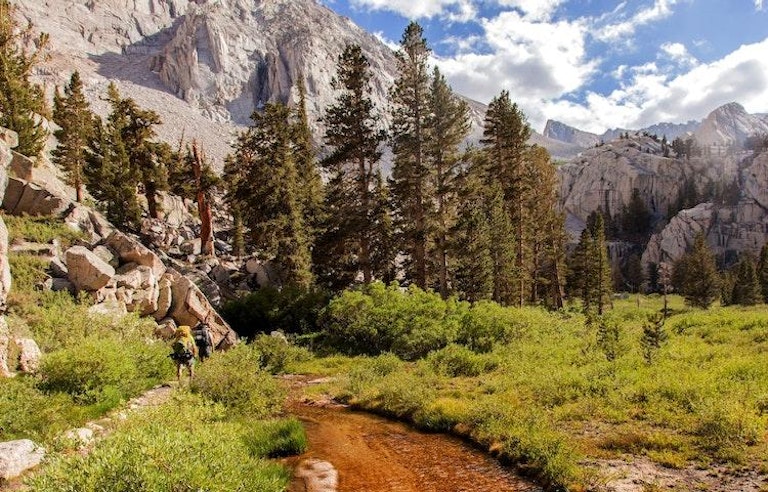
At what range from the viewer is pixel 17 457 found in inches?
335

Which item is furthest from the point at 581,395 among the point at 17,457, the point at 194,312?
the point at 194,312

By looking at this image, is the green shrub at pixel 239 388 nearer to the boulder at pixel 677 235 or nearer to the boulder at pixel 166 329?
the boulder at pixel 166 329

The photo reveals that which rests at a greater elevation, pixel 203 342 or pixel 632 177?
pixel 632 177

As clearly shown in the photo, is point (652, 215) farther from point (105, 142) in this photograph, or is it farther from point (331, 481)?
point (331, 481)

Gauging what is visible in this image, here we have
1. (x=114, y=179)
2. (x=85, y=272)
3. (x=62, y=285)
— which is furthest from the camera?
(x=114, y=179)

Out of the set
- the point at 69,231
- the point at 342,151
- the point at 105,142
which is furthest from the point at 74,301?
the point at 105,142

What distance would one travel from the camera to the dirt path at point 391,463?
9.89 meters

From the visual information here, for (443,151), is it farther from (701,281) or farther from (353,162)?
(701,281)

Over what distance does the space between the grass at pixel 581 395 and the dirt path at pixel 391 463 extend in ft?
2.17

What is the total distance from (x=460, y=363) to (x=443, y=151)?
694 inches

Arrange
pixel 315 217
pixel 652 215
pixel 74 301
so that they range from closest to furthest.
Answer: pixel 74 301
pixel 315 217
pixel 652 215

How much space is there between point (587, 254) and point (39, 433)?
5574cm

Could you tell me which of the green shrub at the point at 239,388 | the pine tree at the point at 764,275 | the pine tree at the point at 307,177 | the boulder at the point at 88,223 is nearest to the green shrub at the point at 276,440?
the green shrub at the point at 239,388

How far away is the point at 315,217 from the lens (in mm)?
37969
